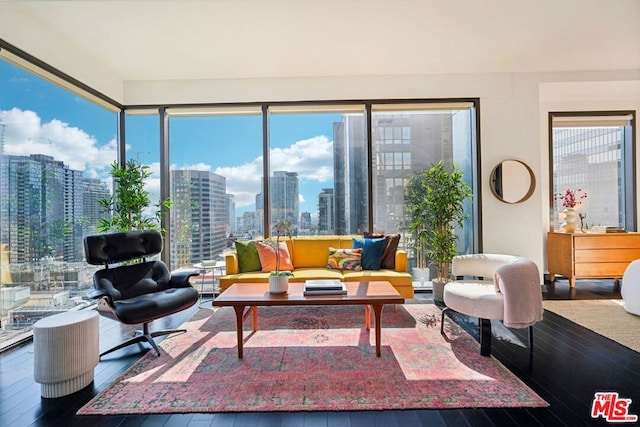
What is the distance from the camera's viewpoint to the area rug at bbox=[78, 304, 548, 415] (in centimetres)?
193

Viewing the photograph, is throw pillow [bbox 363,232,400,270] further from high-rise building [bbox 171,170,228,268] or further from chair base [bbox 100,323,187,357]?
chair base [bbox 100,323,187,357]

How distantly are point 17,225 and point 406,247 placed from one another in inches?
175

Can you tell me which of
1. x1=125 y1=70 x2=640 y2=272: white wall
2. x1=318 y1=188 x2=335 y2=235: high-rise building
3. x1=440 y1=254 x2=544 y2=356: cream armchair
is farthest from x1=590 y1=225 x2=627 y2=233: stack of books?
x1=318 y1=188 x2=335 y2=235: high-rise building

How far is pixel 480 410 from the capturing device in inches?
72.8

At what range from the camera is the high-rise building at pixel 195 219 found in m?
4.69

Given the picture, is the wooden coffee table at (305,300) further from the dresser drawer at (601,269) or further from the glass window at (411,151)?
the dresser drawer at (601,269)

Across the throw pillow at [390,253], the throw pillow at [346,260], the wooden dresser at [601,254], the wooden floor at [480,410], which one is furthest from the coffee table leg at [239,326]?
the wooden dresser at [601,254]

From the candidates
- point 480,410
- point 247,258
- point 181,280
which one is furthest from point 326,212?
point 480,410

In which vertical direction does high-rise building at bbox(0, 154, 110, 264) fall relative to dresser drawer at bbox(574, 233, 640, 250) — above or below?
above

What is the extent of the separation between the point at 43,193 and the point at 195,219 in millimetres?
1768

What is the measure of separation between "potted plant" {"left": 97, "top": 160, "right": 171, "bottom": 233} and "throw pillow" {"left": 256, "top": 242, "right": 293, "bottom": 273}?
159 cm

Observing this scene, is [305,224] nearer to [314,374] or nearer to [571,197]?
[314,374]

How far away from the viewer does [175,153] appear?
471 cm

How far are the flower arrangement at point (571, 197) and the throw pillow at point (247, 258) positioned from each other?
4648mm
